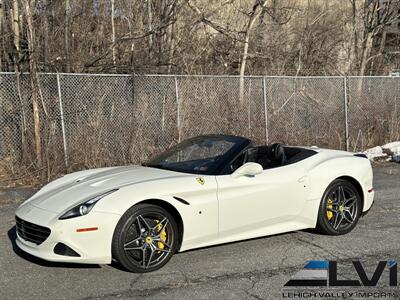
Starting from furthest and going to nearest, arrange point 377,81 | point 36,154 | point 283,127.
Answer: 1. point 377,81
2. point 283,127
3. point 36,154

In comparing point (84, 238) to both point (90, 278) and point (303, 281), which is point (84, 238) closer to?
point (90, 278)

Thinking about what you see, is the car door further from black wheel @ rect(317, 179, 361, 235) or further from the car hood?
the car hood

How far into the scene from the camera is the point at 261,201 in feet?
16.9

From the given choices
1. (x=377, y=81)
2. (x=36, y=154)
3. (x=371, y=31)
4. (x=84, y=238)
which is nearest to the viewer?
(x=84, y=238)

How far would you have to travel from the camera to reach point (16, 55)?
416 inches

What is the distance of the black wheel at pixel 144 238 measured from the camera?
436 cm

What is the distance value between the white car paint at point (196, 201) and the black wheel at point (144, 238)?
8 centimetres

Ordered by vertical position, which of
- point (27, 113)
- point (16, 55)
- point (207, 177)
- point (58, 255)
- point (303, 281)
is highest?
point (16, 55)

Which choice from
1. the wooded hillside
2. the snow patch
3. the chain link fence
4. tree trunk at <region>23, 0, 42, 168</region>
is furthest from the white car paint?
the snow patch

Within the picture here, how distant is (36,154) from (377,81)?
398 inches

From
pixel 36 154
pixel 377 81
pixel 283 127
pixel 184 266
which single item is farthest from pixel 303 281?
pixel 377 81

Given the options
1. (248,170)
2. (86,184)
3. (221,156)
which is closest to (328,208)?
(248,170)

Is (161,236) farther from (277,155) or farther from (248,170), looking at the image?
(277,155)

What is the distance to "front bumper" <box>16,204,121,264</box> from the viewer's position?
4223 millimetres
